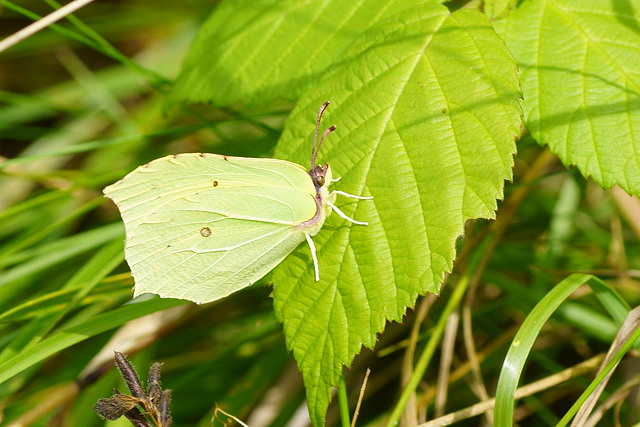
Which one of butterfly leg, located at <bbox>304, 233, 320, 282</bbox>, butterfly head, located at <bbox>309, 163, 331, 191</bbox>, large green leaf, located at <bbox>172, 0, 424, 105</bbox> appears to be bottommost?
butterfly leg, located at <bbox>304, 233, 320, 282</bbox>

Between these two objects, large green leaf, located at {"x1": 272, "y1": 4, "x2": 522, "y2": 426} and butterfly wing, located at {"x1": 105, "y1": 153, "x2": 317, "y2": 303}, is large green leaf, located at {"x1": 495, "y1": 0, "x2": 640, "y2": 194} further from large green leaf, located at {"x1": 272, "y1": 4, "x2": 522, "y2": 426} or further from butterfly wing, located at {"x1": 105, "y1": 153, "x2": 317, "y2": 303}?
butterfly wing, located at {"x1": 105, "y1": 153, "x2": 317, "y2": 303}

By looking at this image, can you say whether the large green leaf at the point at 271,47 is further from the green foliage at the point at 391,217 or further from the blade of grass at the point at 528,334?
the blade of grass at the point at 528,334

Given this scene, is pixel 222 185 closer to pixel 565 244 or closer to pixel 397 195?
pixel 397 195

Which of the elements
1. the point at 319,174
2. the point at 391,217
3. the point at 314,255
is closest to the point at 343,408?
the point at 314,255

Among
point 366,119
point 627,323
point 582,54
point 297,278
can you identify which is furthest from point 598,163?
point 297,278

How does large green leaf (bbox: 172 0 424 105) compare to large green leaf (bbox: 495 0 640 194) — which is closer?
large green leaf (bbox: 495 0 640 194)

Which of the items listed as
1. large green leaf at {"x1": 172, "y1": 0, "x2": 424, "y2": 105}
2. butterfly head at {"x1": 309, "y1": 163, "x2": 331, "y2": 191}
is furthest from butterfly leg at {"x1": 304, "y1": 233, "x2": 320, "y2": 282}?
large green leaf at {"x1": 172, "y1": 0, "x2": 424, "y2": 105}

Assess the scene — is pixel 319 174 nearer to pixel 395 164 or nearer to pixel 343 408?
pixel 395 164

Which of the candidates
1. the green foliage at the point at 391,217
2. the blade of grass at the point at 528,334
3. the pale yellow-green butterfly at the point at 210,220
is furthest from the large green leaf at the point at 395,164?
the blade of grass at the point at 528,334
